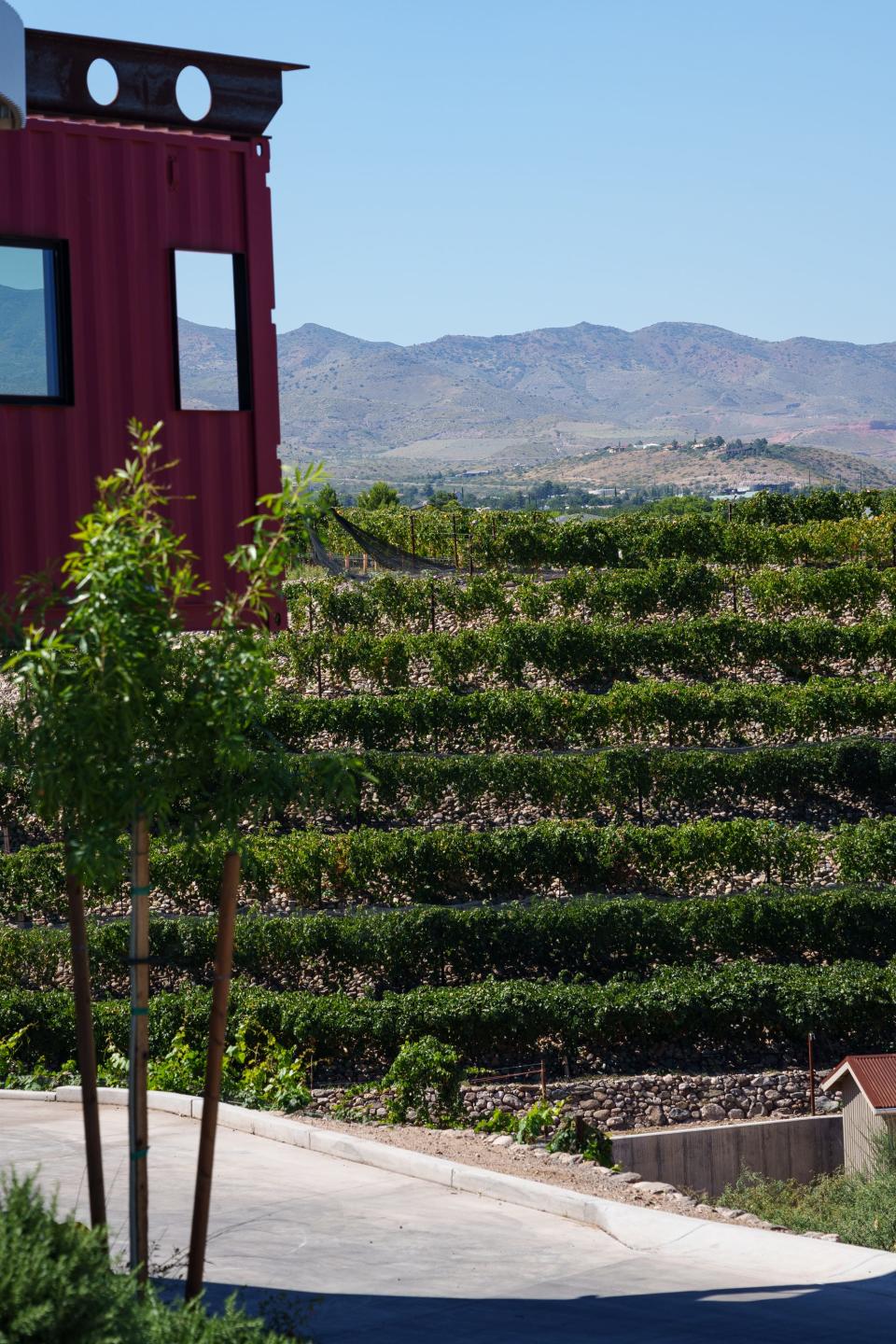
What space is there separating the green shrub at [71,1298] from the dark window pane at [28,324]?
4234 millimetres

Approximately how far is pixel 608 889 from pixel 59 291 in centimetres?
1756

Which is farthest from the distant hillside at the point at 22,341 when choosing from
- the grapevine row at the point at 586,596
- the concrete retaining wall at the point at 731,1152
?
the grapevine row at the point at 586,596

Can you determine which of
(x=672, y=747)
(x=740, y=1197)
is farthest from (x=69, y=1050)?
(x=672, y=747)

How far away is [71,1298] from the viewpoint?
4.45 m

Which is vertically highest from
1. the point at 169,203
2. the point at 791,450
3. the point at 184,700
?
the point at 791,450

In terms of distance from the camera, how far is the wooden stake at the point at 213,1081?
5.95 meters

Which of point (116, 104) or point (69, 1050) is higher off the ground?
point (116, 104)

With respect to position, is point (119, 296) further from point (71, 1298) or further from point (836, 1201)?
point (836, 1201)

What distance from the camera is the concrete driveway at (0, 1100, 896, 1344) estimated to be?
7109 millimetres

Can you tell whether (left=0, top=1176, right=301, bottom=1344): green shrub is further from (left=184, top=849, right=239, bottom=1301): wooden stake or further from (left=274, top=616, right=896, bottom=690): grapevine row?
(left=274, top=616, right=896, bottom=690): grapevine row

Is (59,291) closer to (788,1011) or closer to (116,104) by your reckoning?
(116,104)

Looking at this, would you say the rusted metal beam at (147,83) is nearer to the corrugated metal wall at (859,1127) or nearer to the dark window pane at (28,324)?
the dark window pane at (28,324)

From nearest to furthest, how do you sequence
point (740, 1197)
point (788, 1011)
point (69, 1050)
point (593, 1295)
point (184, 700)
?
point (184, 700), point (593, 1295), point (740, 1197), point (69, 1050), point (788, 1011)

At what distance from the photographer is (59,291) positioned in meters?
7.71
